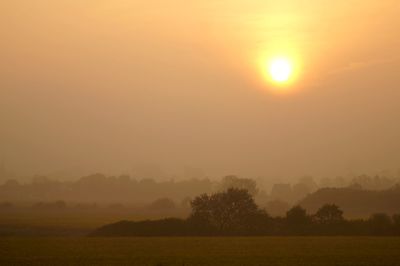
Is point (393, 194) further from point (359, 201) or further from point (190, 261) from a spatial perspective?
point (190, 261)

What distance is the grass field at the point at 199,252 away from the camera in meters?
37.4

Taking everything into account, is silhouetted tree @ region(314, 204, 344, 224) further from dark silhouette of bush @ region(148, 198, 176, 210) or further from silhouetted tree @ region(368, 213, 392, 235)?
dark silhouette of bush @ region(148, 198, 176, 210)

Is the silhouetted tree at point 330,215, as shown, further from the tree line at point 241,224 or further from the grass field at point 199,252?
the grass field at point 199,252

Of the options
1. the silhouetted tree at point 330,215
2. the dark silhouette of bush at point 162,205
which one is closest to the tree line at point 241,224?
the silhouetted tree at point 330,215

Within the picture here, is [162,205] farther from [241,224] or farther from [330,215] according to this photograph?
[330,215]

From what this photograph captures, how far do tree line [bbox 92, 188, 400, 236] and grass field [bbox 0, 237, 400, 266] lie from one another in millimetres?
10633

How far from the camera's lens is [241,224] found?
2643 inches

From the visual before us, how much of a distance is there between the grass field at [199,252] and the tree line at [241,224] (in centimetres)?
1063

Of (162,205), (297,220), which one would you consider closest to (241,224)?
(297,220)

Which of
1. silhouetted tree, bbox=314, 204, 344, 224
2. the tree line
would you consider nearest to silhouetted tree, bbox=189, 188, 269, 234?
the tree line

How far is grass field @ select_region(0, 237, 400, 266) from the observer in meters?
37.4

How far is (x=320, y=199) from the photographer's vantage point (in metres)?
120

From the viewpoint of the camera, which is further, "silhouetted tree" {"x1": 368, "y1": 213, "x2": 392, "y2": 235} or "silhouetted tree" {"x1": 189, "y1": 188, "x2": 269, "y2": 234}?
"silhouetted tree" {"x1": 189, "y1": 188, "x2": 269, "y2": 234}

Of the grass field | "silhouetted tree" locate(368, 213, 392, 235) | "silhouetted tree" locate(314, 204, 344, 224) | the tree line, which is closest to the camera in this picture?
the grass field
